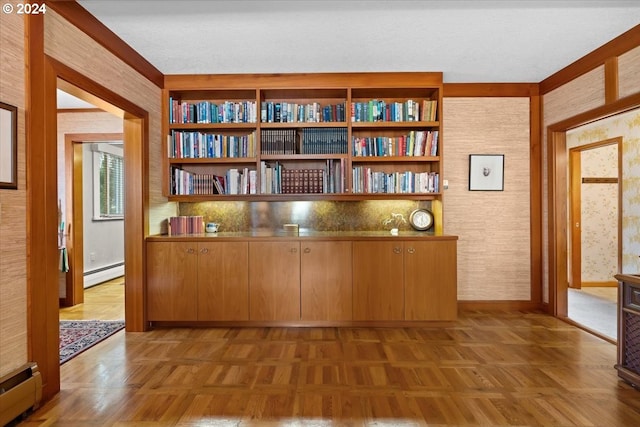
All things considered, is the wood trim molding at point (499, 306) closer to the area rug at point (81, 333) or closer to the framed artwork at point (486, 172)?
the framed artwork at point (486, 172)

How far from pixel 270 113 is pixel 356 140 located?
96 centimetres

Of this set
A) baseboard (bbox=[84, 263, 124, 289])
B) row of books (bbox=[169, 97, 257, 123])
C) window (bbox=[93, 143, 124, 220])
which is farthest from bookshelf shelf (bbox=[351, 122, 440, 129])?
baseboard (bbox=[84, 263, 124, 289])

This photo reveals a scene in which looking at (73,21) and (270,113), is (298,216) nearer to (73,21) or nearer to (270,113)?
(270,113)

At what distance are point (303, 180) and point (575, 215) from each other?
4661 millimetres

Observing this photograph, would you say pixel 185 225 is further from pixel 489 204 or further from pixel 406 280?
pixel 489 204

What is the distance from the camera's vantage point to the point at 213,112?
4.04 metres

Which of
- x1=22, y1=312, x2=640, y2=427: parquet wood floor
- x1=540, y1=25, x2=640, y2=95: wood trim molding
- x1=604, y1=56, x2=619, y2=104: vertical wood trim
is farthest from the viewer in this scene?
x1=604, y1=56, x2=619, y2=104: vertical wood trim

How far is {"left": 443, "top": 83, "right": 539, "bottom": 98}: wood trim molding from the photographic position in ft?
14.1

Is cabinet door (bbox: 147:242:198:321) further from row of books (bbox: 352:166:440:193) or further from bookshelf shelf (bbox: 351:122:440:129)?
bookshelf shelf (bbox: 351:122:440:129)

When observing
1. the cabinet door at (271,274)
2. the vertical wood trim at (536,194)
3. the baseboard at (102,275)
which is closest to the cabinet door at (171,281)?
the cabinet door at (271,274)

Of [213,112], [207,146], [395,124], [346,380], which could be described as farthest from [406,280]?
[213,112]

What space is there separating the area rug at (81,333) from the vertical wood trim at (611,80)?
198 inches

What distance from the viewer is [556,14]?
2830mm

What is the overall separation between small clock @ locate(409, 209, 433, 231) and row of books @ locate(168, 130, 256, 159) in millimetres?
1878
